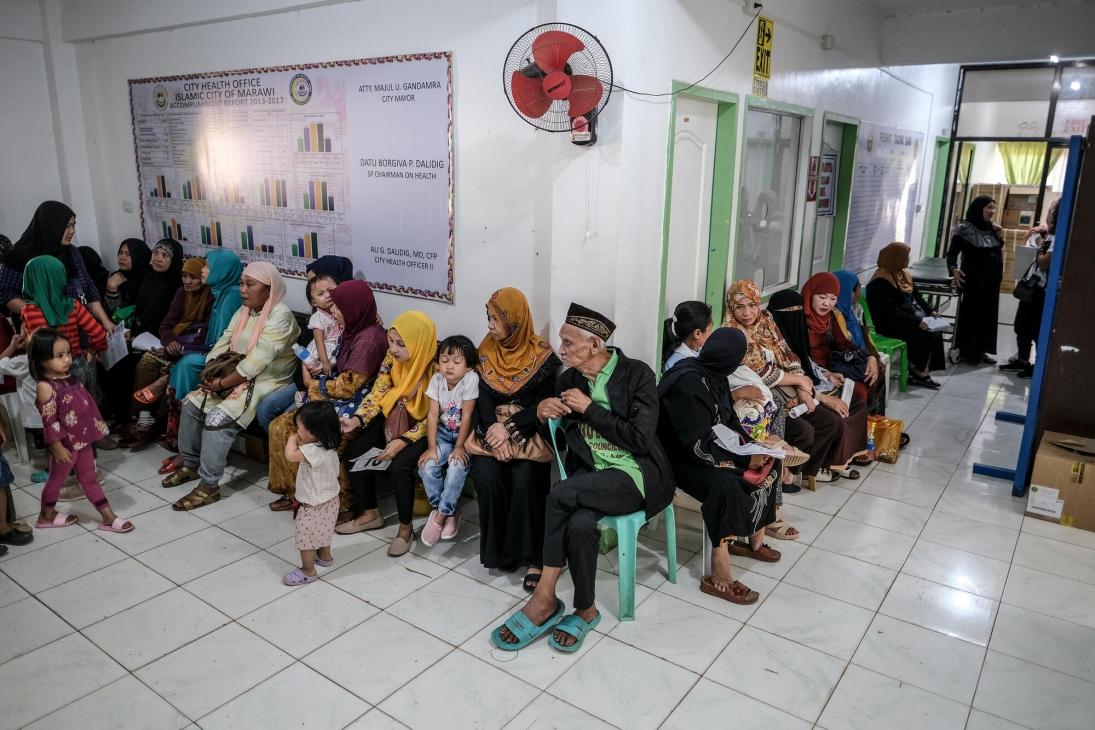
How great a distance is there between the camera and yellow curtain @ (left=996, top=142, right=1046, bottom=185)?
11281 mm

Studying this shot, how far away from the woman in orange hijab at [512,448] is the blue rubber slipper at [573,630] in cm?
38

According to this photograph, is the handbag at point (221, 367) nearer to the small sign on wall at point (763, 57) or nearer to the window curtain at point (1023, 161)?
the small sign on wall at point (763, 57)

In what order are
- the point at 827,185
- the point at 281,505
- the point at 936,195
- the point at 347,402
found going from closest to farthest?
the point at 347,402 < the point at 281,505 < the point at 827,185 < the point at 936,195

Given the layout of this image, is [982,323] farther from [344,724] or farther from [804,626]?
[344,724]

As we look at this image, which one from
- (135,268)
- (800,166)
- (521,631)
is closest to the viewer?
(521,631)

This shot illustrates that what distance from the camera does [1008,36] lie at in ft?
20.0

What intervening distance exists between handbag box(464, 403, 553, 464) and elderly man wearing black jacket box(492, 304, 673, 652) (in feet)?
0.81

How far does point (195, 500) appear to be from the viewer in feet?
12.9

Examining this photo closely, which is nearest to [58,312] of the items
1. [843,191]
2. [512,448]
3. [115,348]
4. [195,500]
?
[115,348]

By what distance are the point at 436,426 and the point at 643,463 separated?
1.05 m

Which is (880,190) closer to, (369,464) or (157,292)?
(369,464)

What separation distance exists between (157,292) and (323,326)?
1.72 metres

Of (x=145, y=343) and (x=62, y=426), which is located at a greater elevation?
(x=145, y=343)

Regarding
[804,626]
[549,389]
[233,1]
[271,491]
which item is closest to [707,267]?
[549,389]
